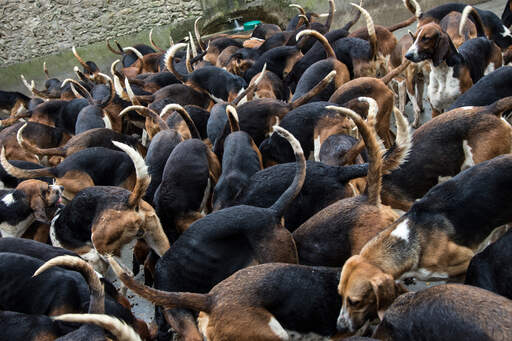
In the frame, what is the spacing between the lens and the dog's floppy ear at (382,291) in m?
2.53

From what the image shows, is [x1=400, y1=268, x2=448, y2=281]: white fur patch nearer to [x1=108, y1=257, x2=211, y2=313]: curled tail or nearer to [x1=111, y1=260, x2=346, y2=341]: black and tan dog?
[x1=111, y1=260, x2=346, y2=341]: black and tan dog

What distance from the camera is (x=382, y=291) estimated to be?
8.33ft

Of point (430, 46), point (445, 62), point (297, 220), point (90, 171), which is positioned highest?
point (430, 46)

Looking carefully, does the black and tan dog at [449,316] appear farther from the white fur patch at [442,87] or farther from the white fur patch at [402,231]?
the white fur patch at [442,87]

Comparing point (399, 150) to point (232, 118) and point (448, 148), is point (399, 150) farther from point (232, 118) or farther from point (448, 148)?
point (232, 118)

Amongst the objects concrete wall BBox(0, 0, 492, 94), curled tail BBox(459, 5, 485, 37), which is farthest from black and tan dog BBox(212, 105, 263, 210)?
concrete wall BBox(0, 0, 492, 94)

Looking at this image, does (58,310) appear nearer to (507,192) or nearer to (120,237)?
(120,237)

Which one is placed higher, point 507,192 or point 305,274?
point 507,192

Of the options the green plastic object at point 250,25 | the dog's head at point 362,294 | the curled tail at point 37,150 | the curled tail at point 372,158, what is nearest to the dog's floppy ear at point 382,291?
the dog's head at point 362,294

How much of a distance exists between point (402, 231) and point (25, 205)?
138 inches

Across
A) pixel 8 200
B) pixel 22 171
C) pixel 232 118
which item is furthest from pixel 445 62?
pixel 8 200

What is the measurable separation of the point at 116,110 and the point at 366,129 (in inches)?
200

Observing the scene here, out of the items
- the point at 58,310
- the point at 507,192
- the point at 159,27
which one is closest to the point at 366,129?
the point at 507,192

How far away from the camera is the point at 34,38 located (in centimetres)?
1264
